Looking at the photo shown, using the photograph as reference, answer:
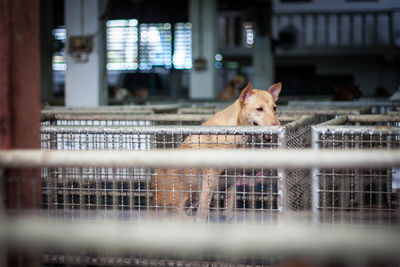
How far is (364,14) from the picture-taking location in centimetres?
1966

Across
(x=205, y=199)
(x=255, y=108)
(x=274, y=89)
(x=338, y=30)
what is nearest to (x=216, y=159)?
(x=205, y=199)

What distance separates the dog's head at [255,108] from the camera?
13.0ft

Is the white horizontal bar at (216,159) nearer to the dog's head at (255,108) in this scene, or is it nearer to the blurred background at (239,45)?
the dog's head at (255,108)

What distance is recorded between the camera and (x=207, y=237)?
1092 millimetres

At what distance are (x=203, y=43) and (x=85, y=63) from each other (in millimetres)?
4939

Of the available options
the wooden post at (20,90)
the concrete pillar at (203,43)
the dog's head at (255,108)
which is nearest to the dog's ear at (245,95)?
the dog's head at (255,108)

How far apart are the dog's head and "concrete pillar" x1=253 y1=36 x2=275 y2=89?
12299 mm

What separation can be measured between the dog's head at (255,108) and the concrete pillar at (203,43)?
908cm

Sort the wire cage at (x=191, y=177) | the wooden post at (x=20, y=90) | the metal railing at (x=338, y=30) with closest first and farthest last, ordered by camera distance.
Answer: the wooden post at (x=20, y=90) → the wire cage at (x=191, y=177) → the metal railing at (x=338, y=30)

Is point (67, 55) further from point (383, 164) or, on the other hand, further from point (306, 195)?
Result: point (383, 164)

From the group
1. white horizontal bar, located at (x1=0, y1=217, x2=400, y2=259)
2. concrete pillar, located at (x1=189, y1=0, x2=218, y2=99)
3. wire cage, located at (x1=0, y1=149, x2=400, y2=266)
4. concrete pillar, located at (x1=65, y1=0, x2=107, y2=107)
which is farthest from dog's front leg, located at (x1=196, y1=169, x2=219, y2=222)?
concrete pillar, located at (x1=189, y1=0, x2=218, y2=99)

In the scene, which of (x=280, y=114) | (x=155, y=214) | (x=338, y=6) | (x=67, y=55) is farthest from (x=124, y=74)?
(x=155, y=214)

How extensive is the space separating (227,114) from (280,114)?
2.90ft

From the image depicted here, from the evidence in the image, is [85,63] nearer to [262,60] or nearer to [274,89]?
[274,89]
